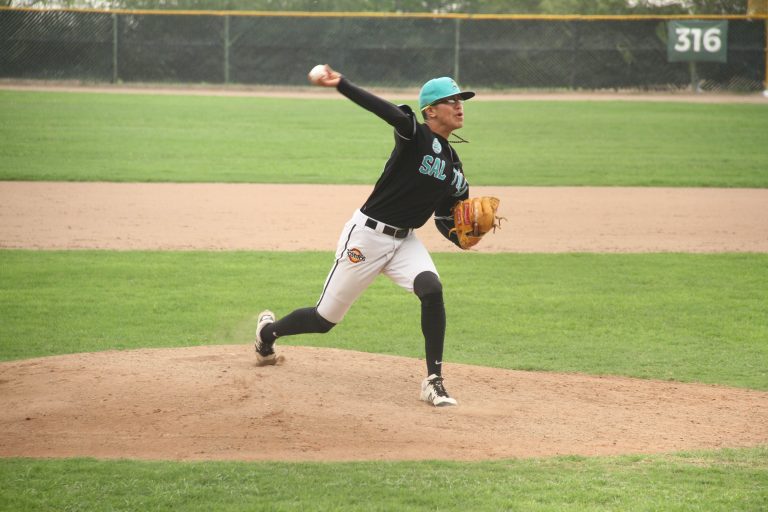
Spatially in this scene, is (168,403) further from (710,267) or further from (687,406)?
(710,267)

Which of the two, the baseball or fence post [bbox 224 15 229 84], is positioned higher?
fence post [bbox 224 15 229 84]

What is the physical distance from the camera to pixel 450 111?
5750 millimetres

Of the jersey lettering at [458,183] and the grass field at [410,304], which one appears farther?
the jersey lettering at [458,183]

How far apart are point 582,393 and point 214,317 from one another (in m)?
3.32

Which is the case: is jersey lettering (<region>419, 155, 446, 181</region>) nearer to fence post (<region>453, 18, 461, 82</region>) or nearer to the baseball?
the baseball

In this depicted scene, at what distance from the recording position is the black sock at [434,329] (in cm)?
568

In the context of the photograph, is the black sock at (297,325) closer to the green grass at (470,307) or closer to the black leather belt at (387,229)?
the black leather belt at (387,229)

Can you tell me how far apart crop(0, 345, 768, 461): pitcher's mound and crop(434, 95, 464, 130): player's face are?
60.7 inches

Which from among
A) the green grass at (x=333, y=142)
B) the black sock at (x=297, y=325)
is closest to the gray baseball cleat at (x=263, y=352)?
the black sock at (x=297, y=325)

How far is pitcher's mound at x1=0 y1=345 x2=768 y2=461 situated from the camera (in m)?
4.96

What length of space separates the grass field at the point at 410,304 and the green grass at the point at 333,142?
3.4 inches

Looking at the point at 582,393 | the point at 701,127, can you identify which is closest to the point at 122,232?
the point at 582,393

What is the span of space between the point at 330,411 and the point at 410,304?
369 centimetres

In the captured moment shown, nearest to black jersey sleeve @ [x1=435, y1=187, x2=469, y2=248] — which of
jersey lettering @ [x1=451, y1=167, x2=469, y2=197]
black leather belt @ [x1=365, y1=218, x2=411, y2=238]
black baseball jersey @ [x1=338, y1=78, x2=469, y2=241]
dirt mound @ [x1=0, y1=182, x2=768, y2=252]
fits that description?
jersey lettering @ [x1=451, y1=167, x2=469, y2=197]
